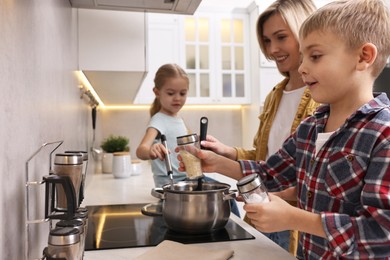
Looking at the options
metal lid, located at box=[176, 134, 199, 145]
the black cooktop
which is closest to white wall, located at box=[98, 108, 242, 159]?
the black cooktop

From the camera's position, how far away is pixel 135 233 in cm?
110

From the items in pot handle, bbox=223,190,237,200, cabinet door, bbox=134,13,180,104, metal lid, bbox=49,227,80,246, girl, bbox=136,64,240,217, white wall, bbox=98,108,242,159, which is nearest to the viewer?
metal lid, bbox=49,227,80,246

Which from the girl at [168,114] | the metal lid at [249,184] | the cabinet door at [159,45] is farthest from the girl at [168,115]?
the cabinet door at [159,45]

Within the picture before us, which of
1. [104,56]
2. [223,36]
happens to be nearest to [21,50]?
[104,56]

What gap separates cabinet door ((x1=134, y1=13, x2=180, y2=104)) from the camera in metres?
3.34

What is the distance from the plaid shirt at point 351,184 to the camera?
709 mm

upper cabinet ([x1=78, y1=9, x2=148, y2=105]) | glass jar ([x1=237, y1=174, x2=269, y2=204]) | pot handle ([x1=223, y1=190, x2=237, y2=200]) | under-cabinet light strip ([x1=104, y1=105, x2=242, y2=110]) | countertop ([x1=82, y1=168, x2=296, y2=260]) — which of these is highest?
upper cabinet ([x1=78, y1=9, x2=148, y2=105])

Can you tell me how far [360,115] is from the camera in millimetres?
799

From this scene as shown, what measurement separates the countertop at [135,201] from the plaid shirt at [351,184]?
0.11 meters

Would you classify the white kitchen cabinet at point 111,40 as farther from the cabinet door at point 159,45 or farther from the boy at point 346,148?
the cabinet door at point 159,45

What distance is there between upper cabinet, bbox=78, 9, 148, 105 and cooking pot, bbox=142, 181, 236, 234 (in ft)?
2.70

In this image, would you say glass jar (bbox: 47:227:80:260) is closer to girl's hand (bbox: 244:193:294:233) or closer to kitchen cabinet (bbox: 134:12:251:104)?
girl's hand (bbox: 244:193:294:233)

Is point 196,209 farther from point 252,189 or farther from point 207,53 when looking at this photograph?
point 207,53

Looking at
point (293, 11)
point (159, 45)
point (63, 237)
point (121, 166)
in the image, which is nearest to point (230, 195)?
point (63, 237)
